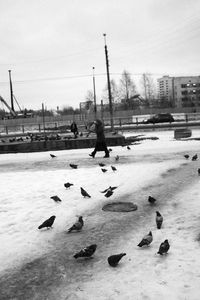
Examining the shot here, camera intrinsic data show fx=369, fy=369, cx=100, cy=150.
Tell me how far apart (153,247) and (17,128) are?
49.8 meters

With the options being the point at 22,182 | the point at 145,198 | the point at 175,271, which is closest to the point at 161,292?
the point at 175,271

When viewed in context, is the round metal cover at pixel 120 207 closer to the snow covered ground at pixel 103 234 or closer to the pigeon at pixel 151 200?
the snow covered ground at pixel 103 234

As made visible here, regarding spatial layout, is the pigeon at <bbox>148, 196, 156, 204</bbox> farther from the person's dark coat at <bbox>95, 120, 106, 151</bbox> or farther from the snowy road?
the person's dark coat at <bbox>95, 120, 106, 151</bbox>

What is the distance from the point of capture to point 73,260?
5336mm

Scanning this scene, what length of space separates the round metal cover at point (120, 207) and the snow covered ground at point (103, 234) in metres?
0.16

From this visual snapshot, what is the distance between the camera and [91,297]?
4246 mm

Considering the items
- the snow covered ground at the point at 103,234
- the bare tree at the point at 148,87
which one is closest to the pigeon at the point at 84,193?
the snow covered ground at the point at 103,234

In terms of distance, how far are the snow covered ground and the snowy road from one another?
0.01 meters

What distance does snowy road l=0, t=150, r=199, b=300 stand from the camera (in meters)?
4.50

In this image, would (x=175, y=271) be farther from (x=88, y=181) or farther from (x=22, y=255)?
(x=88, y=181)

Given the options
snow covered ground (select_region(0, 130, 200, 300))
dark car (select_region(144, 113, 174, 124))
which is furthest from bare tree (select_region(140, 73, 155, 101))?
snow covered ground (select_region(0, 130, 200, 300))

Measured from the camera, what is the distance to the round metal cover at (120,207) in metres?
7.85

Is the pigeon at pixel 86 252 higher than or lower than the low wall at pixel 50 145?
lower

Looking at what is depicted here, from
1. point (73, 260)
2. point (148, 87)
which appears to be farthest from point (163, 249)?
point (148, 87)
